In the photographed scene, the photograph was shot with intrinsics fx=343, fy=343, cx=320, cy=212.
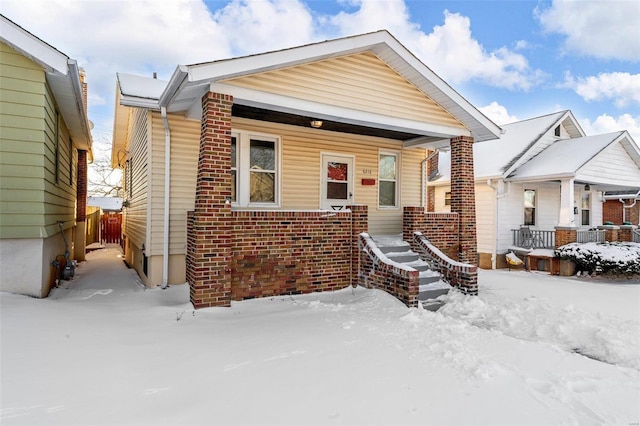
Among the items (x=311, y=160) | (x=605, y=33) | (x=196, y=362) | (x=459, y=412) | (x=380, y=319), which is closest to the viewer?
(x=459, y=412)

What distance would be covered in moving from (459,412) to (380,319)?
7.87ft

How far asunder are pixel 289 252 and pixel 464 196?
4.83 m

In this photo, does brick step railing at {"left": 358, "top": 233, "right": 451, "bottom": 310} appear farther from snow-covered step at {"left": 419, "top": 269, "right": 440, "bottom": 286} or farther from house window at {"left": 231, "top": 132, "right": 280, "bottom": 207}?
house window at {"left": 231, "top": 132, "right": 280, "bottom": 207}

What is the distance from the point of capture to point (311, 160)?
8.76 meters

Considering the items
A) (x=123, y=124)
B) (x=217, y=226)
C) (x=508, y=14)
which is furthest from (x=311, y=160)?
(x=508, y=14)

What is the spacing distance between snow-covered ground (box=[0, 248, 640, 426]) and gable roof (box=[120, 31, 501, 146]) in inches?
141

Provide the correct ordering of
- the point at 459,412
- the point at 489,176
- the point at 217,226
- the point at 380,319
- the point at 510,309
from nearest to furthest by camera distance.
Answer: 1. the point at 459,412
2. the point at 380,319
3. the point at 217,226
4. the point at 510,309
5. the point at 489,176

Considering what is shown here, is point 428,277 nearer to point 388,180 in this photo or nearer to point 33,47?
point 388,180

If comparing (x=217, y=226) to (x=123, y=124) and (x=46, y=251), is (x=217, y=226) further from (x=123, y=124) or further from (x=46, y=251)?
(x=123, y=124)

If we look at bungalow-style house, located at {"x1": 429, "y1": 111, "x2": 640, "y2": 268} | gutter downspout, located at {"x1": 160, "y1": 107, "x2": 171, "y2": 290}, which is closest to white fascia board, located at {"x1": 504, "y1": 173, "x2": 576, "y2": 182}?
bungalow-style house, located at {"x1": 429, "y1": 111, "x2": 640, "y2": 268}

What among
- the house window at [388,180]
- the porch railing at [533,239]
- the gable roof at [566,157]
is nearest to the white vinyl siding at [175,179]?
the house window at [388,180]

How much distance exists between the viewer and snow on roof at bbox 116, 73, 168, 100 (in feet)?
22.0

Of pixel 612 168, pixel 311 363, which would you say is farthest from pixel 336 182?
pixel 612 168

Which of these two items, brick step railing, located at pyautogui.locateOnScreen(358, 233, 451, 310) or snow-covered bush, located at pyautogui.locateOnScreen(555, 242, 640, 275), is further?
snow-covered bush, located at pyautogui.locateOnScreen(555, 242, 640, 275)
